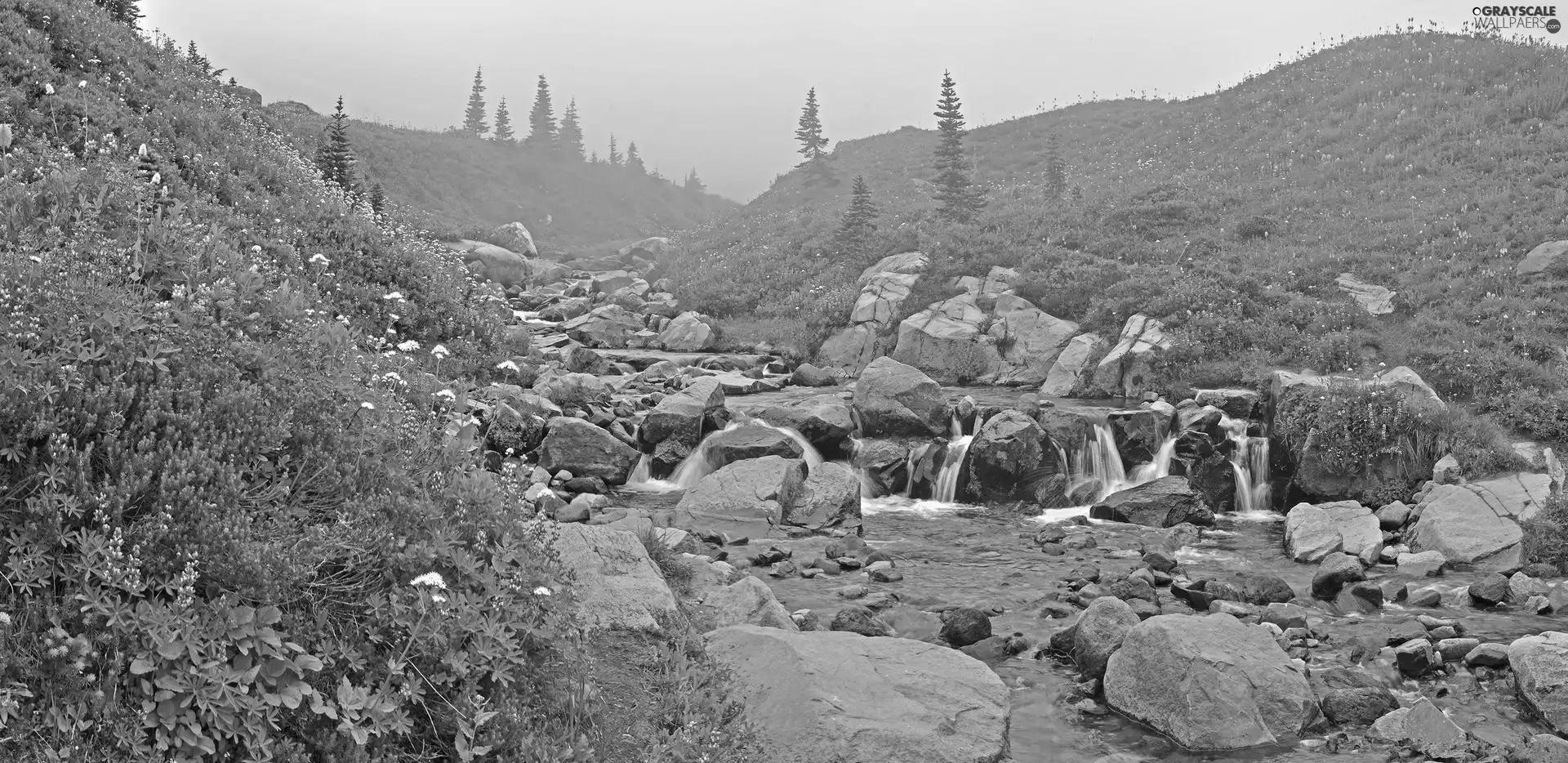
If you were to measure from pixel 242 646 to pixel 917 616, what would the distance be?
8.41 meters

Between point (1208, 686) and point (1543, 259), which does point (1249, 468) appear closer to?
point (1208, 686)

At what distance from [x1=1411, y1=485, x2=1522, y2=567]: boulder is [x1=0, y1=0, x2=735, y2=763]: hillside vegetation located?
12.6m

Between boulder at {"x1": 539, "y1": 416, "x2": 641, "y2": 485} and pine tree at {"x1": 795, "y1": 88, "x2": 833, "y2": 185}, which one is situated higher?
pine tree at {"x1": 795, "y1": 88, "x2": 833, "y2": 185}

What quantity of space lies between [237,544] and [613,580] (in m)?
3.35

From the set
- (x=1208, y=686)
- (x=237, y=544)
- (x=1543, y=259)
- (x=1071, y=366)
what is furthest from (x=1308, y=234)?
(x=237, y=544)

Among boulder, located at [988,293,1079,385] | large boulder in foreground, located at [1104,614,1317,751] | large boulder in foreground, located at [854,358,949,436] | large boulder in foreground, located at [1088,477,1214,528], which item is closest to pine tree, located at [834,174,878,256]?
boulder, located at [988,293,1079,385]

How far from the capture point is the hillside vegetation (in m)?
4.12

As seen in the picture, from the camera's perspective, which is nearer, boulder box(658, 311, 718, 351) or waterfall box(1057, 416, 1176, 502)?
waterfall box(1057, 416, 1176, 502)

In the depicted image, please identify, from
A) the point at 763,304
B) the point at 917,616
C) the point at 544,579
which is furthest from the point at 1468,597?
the point at 763,304

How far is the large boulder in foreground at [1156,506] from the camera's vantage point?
1641 cm

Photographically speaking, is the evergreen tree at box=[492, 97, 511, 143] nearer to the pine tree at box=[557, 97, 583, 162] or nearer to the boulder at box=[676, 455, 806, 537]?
the pine tree at box=[557, 97, 583, 162]

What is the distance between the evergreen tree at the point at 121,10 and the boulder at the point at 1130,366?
910 inches

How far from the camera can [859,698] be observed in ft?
22.4

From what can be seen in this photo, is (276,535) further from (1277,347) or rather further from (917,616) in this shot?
(1277,347)
